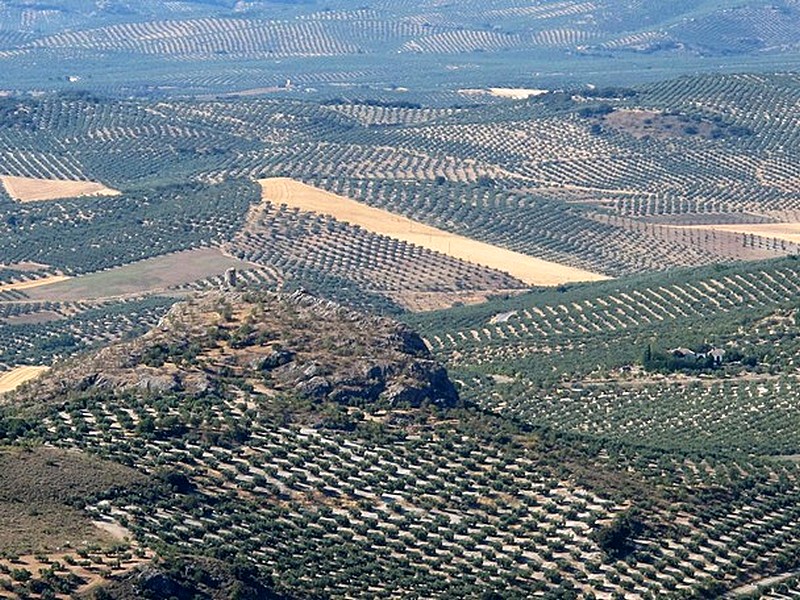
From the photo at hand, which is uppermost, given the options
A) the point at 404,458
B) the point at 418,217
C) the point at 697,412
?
the point at 404,458

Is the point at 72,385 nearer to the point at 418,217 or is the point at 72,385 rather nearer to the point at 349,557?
the point at 349,557

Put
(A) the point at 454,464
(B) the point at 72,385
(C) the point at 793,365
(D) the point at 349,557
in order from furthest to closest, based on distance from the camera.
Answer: (C) the point at 793,365, (B) the point at 72,385, (A) the point at 454,464, (D) the point at 349,557

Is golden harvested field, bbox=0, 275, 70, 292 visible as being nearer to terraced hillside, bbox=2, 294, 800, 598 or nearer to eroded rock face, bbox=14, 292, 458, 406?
eroded rock face, bbox=14, 292, 458, 406

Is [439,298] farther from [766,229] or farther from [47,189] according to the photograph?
[47,189]

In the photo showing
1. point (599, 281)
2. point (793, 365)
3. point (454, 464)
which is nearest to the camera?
point (454, 464)

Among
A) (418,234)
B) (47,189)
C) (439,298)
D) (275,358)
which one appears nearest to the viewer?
(275,358)

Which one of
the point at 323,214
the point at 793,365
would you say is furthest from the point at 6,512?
the point at 323,214

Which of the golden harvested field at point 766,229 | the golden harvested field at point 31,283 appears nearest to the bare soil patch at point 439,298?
the golden harvested field at point 31,283

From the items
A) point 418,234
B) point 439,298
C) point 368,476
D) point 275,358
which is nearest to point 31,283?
point 439,298
